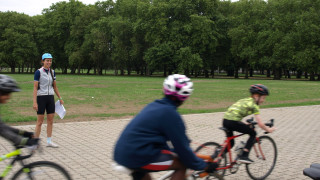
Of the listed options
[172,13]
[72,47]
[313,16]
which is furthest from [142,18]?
[313,16]

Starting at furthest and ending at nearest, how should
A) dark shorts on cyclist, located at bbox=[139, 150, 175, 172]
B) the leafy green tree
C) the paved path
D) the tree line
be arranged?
the leafy green tree → the tree line → the paved path → dark shorts on cyclist, located at bbox=[139, 150, 175, 172]

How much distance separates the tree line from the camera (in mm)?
50812

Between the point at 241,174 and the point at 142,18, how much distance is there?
53168mm

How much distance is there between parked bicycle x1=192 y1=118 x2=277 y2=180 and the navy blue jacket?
1.86 m

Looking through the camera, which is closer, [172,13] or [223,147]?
[223,147]

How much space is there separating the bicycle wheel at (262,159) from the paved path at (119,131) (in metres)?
0.16

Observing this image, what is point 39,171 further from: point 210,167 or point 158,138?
point 210,167

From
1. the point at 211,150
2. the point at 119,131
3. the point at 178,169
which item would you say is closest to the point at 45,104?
the point at 119,131

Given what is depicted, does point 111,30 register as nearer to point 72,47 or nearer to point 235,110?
point 72,47

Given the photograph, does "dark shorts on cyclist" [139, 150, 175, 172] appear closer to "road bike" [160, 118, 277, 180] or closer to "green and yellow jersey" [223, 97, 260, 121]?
"road bike" [160, 118, 277, 180]

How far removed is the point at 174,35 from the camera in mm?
53531

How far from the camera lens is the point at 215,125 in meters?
9.94

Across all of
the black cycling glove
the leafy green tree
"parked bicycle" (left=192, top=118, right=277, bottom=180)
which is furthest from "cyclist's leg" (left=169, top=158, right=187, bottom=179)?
the leafy green tree

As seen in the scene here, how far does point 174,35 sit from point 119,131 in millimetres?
46137
